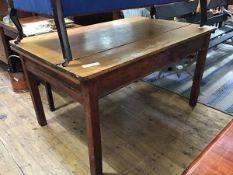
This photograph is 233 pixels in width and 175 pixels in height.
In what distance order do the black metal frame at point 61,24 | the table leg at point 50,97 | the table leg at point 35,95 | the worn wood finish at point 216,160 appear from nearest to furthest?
the worn wood finish at point 216,160, the black metal frame at point 61,24, the table leg at point 35,95, the table leg at point 50,97

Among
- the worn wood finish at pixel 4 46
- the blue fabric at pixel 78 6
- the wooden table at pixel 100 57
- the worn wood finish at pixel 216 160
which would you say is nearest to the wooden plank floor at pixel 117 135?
the wooden table at pixel 100 57

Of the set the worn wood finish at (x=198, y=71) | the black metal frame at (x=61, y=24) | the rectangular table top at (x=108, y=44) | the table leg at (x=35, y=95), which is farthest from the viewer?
the worn wood finish at (x=198, y=71)

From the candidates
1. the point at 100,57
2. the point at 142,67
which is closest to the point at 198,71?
the point at 142,67

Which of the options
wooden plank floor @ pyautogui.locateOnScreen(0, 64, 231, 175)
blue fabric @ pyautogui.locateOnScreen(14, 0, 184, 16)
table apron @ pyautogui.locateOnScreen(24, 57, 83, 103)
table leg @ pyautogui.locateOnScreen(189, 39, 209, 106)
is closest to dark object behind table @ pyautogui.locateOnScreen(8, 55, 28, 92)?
wooden plank floor @ pyautogui.locateOnScreen(0, 64, 231, 175)

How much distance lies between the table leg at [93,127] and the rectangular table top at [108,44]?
132 mm

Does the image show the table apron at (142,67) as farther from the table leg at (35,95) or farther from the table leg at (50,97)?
the table leg at (50,97)

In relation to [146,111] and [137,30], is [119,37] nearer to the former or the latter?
[137,30]

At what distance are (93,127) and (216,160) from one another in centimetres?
61

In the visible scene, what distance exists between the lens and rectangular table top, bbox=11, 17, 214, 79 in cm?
110

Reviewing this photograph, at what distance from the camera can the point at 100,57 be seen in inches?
46.7

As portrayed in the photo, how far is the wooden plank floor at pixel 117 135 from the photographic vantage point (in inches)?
59.2

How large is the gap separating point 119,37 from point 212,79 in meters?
1.52

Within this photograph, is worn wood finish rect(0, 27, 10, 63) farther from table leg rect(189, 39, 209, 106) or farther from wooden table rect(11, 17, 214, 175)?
table leg rect(189, 39, 209, 106)

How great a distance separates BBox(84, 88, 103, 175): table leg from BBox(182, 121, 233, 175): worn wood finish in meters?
0.53
